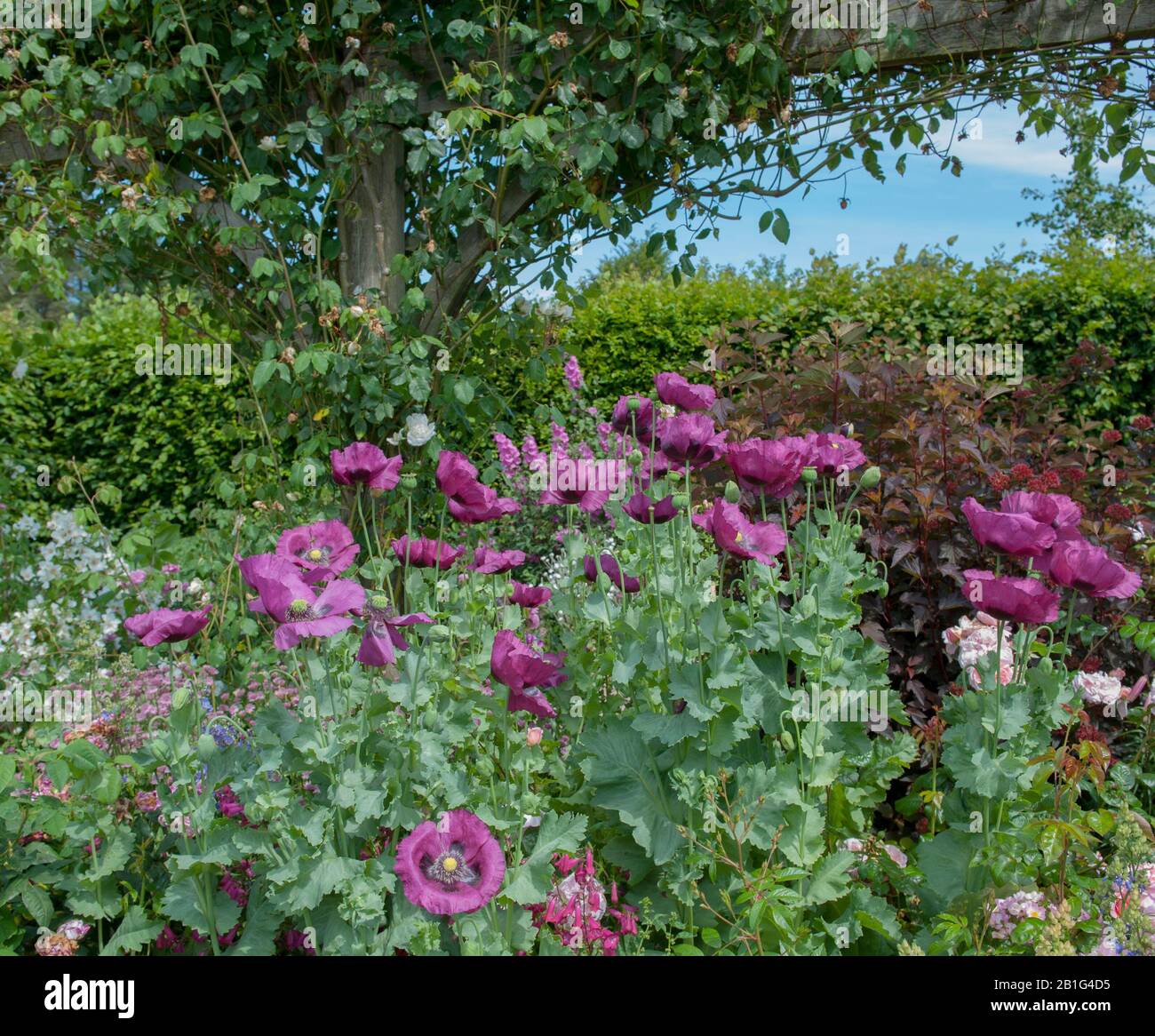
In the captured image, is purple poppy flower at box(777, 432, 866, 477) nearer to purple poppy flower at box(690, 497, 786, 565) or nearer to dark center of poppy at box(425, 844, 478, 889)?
purple poppy flower at box(690, 497, 786, 565)

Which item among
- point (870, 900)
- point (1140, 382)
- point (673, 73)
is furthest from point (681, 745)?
point (1140, 382)

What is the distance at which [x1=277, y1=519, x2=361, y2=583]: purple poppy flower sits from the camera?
169 centimetres

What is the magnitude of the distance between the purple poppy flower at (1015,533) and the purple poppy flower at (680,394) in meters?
0.61

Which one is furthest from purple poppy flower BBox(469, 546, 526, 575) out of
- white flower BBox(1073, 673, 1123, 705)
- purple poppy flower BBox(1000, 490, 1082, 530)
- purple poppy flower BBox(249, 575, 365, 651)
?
white flower BBox(1073, 673, 1123, 705)

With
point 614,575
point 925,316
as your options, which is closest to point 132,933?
point 614,575

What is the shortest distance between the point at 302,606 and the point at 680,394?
0.92m

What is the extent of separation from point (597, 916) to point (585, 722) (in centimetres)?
48

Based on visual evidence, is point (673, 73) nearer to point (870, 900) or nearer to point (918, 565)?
point (918, 565)

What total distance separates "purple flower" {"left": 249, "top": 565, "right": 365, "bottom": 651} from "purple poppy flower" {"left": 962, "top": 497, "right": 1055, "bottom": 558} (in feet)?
3.42

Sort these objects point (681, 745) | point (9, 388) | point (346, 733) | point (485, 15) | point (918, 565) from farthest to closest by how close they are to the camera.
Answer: point (9, 388) → point (485, 15) → point (918, 565) → point (681, 745) → point (346, 733)

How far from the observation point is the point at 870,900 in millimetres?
1831

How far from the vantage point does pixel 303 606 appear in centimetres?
144

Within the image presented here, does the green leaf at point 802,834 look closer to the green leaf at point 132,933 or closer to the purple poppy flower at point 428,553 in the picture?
the purple poppy flower at point 428,553

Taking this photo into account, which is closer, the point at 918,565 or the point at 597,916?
the point at 597,916
